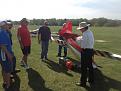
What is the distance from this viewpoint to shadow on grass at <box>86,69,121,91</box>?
9344mm

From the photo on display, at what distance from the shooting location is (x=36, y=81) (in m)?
10.1

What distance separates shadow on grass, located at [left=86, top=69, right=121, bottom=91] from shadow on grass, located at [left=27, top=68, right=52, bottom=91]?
155cm

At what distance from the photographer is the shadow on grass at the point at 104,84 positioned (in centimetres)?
934

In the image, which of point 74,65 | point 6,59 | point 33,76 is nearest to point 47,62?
point 74,65

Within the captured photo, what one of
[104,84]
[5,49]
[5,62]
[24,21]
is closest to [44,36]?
[24,21]

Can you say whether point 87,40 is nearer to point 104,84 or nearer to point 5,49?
point 104,84

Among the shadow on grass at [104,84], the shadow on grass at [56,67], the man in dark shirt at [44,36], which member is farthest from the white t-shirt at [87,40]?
the man in dark shirt at [44,36]

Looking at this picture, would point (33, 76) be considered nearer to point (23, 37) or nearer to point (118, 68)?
point (23, 37)

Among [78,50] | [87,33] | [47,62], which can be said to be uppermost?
[87,33]

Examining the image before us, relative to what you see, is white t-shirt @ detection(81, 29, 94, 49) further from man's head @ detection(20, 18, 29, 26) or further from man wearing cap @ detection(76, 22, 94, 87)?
man's head @ detection(20, 18, 29, 26)

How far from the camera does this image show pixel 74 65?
12156mm

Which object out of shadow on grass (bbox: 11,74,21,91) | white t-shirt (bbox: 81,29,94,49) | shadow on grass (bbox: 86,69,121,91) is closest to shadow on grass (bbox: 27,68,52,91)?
shadow on grass (bbox: 11,74,21,91)

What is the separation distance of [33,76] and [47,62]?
3.21m

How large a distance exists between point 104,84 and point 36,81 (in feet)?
7.79
